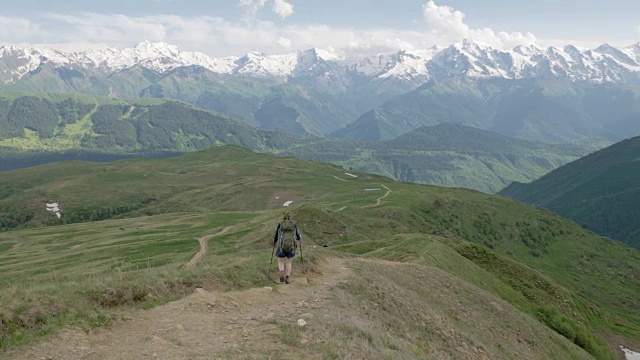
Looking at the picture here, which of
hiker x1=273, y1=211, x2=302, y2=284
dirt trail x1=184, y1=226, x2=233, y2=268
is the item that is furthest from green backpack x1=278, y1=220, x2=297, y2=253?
dirt trail x1=184, y1=226, x2=233, y2=268

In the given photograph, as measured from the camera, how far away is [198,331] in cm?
2019

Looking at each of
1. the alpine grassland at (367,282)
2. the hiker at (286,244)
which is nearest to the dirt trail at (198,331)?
the alpine grassland at (367,282)

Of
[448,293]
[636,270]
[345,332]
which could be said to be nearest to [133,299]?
[345,332]

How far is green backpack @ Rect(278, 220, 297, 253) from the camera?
2914 centimetres

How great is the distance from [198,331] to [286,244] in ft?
32.6

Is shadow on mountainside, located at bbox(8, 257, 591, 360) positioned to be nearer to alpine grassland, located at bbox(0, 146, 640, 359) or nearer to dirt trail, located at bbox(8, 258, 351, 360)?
dirt trail, located at bbox(8, 258, 351, 360)

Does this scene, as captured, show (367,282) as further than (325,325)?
Yes

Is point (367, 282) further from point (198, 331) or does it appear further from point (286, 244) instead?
point (198, 331)

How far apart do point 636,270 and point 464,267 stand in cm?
15616

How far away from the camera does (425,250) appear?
59000 millimetres

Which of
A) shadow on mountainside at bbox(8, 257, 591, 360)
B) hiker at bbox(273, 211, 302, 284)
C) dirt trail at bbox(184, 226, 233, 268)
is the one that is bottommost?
dirt trail at bbox(184, 226, 233, 268)

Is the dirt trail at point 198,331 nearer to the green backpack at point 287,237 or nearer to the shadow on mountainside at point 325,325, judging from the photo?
the shadow on mountainside at point 325,325

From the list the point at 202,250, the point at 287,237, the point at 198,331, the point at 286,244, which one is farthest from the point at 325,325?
the point at 202,250

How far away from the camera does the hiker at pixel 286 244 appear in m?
29.2
